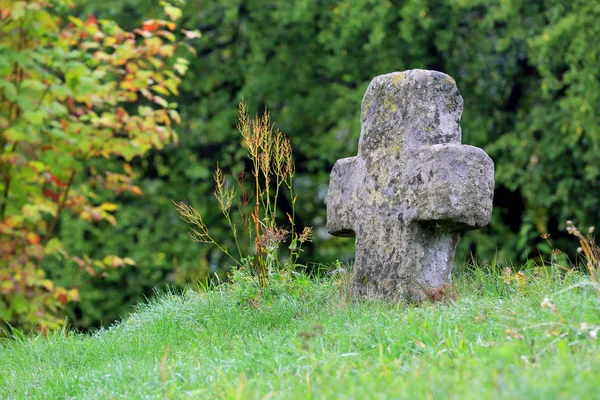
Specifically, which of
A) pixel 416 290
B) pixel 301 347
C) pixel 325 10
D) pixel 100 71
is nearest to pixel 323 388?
pixel 301 347

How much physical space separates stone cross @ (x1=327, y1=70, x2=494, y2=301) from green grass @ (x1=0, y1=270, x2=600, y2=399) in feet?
0.93

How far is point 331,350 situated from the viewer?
430 centimetres

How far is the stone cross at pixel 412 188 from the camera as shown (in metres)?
5.37

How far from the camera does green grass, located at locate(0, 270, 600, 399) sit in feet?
10.9

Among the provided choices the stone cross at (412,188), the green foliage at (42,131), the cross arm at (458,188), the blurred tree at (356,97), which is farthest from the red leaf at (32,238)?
the blurred tree at (356,97)

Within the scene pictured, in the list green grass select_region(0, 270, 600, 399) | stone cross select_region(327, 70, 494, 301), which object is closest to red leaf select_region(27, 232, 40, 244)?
green grass select_region(0, 270, 600, 399)

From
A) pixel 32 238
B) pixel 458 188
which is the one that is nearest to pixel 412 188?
pixel 458 188

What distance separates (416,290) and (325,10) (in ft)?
26.3

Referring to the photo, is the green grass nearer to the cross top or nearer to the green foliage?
the green foliage

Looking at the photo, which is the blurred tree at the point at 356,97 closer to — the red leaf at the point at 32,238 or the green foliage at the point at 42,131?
the green foliage at the point at 42,131

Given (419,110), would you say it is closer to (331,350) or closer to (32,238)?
(331,350)

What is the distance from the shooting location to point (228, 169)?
1363 cm

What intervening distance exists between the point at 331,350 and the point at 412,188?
170 cm

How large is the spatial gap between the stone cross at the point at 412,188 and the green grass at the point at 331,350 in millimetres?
284
